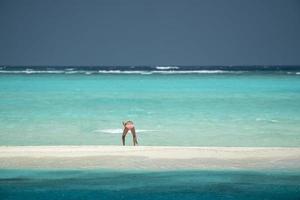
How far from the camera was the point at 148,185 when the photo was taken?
350 inches

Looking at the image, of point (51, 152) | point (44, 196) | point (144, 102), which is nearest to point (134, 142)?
point (51, 152)

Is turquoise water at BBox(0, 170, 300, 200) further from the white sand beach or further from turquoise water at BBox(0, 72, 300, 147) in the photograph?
turquoise water at BBox(0, 72, 300, 147)

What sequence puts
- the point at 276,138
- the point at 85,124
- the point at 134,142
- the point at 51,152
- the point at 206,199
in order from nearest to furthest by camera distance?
the point at 206,199
the point at 51,152
the point at 134,142
the point at 276,138
the point at 85,124

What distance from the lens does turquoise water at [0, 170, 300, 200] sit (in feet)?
27.1

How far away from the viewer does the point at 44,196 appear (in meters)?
8.21

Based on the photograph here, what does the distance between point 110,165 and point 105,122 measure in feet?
34.2

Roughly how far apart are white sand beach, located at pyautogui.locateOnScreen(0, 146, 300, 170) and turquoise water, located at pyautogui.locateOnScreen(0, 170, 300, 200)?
55 cm

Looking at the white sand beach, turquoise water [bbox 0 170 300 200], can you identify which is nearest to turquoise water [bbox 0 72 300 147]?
the white sand beach

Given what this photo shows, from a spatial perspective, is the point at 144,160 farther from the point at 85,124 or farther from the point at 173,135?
the point at 85,124

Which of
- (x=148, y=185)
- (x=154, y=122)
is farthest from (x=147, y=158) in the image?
(x=154, y=122)

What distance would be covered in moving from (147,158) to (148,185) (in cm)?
220

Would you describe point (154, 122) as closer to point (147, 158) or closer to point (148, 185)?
point (147, 158)

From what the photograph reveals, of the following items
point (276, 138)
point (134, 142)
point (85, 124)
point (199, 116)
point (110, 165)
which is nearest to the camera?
point (110, 165)

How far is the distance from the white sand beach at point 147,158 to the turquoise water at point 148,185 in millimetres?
546
